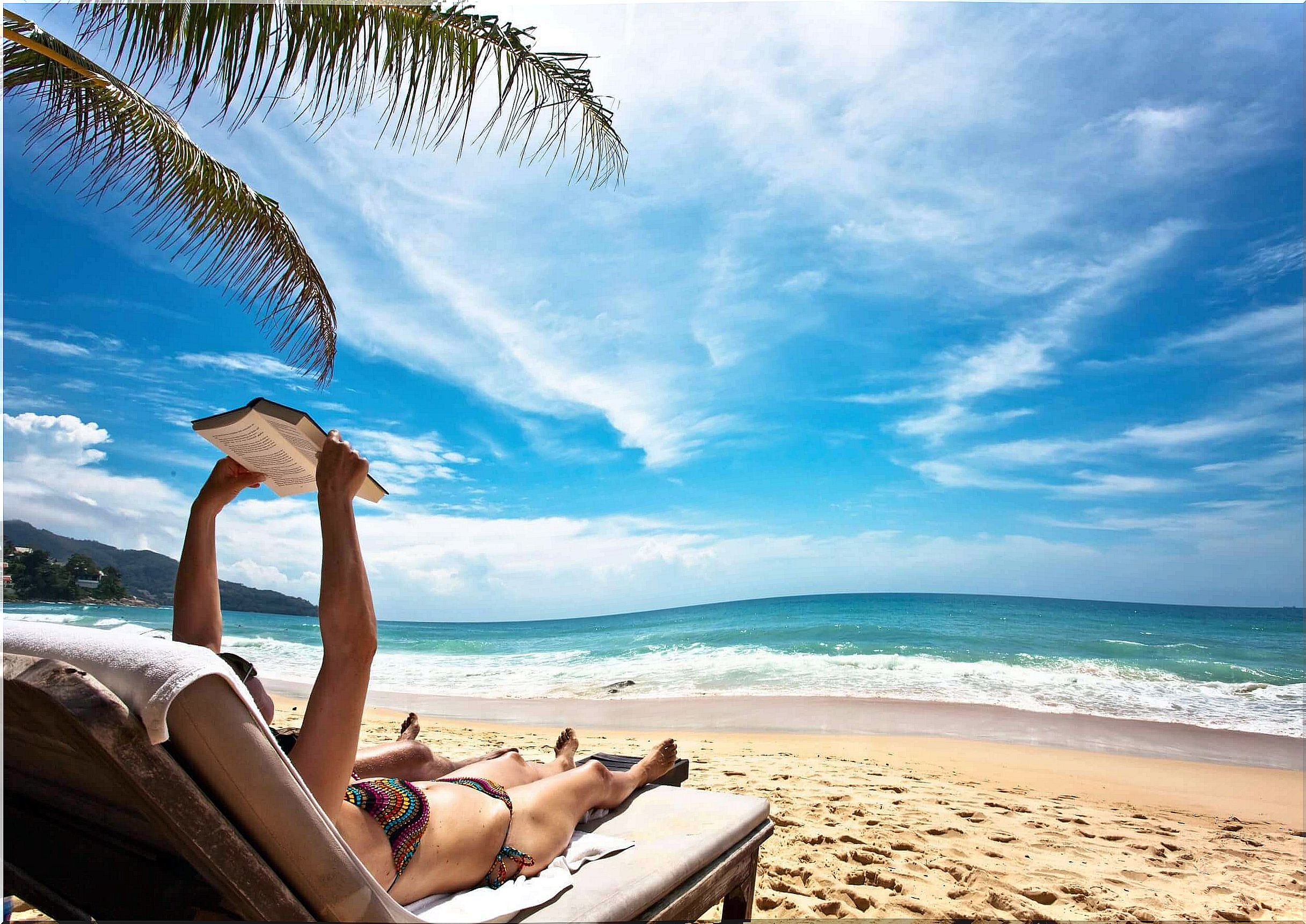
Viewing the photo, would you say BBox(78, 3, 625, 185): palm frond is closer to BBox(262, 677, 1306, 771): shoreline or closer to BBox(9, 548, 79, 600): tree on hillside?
BBox(262, 677, 1306, 771): shoreline

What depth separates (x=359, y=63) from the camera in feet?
10.7

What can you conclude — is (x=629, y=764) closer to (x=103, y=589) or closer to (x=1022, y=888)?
(x=1022, y=888)

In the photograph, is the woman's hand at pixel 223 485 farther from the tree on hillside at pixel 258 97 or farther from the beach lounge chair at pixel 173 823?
the tree on hillside at pixel 258 97

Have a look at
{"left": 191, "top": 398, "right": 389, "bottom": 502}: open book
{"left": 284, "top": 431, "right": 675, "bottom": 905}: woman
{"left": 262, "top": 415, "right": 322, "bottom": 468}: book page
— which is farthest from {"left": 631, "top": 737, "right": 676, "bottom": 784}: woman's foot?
{"left": 262, "top": 415, "right": 322, "bottom": 468}: book page

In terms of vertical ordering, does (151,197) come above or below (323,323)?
above

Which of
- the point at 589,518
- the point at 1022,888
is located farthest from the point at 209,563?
the point at 589,518

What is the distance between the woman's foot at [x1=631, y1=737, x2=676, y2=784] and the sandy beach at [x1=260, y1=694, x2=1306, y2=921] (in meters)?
0.82

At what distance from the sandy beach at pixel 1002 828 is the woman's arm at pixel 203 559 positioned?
2590 millimetres

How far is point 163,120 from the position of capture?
4.09 metres

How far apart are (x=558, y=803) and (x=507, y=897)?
0.51m

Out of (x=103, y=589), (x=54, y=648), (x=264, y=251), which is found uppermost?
(x=264, y=251)

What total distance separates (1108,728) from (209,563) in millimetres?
9867

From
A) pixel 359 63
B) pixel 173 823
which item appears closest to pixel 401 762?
pixel 173 823

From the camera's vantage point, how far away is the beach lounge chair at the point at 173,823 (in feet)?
3.12
